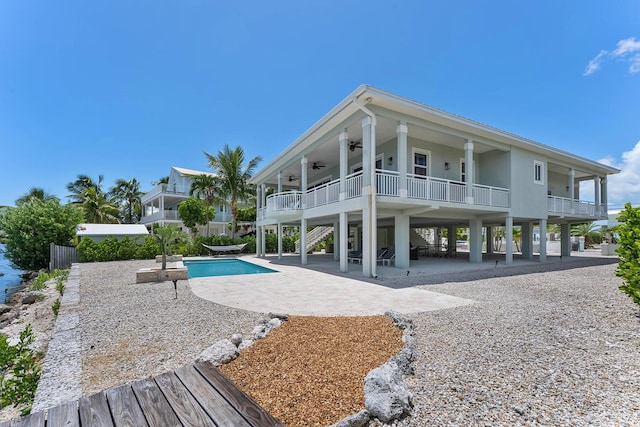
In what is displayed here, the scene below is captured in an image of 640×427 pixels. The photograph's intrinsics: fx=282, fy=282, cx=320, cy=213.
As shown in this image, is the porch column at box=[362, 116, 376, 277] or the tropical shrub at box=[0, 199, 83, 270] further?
the tropical shrub at box=[0, 199, 83, 270]

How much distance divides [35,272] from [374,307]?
20212 millimetres

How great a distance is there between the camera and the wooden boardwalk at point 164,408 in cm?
193

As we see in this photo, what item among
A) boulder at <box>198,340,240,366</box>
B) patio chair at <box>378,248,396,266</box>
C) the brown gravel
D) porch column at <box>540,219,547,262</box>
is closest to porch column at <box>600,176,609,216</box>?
porch column at <box>540,219,547,262</box>

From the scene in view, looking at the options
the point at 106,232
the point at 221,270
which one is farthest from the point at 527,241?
the point at 106,232

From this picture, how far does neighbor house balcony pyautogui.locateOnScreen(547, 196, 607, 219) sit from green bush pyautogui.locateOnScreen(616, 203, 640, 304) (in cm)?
1282

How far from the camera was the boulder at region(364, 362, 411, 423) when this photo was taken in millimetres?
2314

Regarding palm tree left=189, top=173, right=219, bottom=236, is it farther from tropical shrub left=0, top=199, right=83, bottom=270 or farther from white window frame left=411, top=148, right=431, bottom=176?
white window frame left=411, top=148, right=431, bottom=176

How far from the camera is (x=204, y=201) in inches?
990

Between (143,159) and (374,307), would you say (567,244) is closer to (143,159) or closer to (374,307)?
(374,307)

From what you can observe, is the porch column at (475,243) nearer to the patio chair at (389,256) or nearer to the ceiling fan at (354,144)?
the patio chair at (389,256)

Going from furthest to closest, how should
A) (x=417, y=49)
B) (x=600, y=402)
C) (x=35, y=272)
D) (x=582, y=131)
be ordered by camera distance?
(x=582, y=131) → (x=35, y=272) → (x=417, y=49) → (x=600, y=402)

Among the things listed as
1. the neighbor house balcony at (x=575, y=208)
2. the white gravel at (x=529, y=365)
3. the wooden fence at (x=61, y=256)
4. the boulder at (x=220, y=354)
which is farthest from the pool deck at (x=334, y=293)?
the wooden fence at (x=61, y=256)

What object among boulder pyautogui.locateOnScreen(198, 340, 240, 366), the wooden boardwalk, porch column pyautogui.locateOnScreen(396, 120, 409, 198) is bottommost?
boulder pyautogui.locateOnScreen(198, 340, 240, 366)

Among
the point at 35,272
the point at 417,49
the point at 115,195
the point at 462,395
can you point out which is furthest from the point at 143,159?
the point at 462,395
